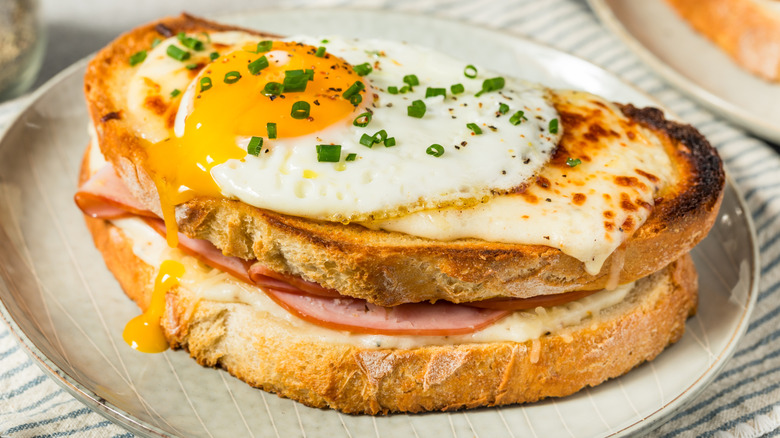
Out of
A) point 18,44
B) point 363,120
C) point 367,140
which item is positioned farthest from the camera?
point 18,44

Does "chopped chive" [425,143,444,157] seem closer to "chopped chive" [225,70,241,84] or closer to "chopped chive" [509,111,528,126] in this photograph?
"chopped chive" [509,111,528,126]

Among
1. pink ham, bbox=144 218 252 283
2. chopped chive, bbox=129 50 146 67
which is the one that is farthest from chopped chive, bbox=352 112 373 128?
chopped chive, bbox=129 50 146 67

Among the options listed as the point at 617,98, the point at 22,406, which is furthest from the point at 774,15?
the point at 22,406

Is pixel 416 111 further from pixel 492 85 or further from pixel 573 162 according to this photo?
pixel 573 162

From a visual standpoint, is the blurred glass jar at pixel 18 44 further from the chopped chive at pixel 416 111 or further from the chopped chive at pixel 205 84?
the chopped chive at pixel 416 111

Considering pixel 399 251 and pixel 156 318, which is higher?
pixel 399 251

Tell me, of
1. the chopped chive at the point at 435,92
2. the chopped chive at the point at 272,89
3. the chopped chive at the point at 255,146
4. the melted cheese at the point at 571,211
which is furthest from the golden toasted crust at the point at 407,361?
the chopped chive at the point at 435,92

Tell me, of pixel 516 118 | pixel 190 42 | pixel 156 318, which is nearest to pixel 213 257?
pixel 156 318

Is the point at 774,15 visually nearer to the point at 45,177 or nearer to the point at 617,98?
the point at 617,98
